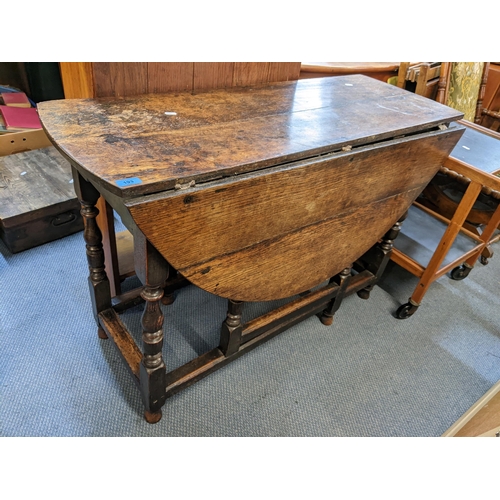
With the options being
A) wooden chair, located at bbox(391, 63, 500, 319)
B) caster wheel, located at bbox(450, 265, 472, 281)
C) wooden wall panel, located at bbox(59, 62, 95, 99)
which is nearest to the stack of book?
wooden wall panel, located at bbox(59, 62, 95, 99)

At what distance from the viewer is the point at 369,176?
1216 mm

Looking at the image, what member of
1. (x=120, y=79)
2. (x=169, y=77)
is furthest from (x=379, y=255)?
(x=120, y=79)

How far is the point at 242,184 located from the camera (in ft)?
3.04

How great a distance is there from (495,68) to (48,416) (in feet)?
10.8

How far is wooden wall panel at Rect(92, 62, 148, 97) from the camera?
114cm

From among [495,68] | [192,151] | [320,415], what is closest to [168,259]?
[192,151]

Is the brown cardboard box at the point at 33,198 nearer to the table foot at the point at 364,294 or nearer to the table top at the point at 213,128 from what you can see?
the table top at the point at 213,128

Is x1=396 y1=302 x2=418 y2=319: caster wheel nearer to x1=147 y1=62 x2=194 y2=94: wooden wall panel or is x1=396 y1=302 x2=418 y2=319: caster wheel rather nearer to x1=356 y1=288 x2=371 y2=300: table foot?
x1=356 y1=288 x2=371 y2=300: table foot

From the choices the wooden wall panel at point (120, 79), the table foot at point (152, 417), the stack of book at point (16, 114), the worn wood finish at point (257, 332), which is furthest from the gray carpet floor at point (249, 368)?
the wooden wall panel at point (120, 79)

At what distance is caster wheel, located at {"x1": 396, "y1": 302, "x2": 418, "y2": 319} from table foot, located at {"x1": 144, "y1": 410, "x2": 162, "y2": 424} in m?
1.11

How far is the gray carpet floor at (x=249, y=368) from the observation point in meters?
1.34

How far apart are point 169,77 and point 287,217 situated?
598 mm

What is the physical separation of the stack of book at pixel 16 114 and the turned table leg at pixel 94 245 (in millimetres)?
1264

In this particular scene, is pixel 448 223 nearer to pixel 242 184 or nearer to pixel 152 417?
pixel 242 184
